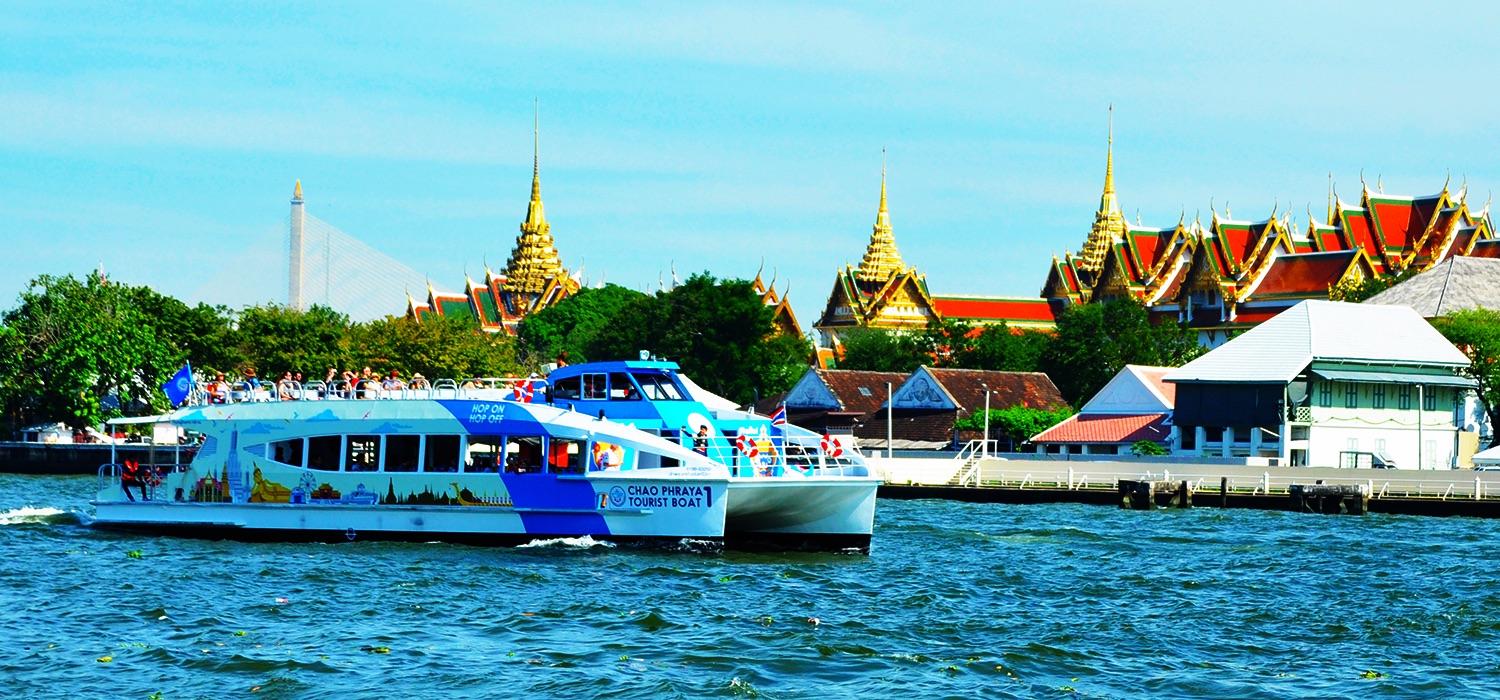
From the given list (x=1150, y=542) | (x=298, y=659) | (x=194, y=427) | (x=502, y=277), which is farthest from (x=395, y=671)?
(x=502, y=277)

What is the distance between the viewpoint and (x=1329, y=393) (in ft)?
193

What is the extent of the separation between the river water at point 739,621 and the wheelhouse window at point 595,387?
2.53 metres

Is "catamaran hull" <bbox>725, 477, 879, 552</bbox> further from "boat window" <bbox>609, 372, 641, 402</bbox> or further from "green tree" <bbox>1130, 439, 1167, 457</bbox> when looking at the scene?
"green tree" <bbox>1130, 439, 1167, 457</bbox>

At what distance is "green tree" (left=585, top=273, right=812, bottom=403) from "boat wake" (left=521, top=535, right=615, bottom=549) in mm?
58131

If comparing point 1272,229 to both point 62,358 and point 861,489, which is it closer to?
point 62,358

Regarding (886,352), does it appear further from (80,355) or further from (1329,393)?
(80,355)

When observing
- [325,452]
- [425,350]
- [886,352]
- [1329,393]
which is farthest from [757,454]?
[886,352]

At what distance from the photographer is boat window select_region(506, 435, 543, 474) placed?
30172mm

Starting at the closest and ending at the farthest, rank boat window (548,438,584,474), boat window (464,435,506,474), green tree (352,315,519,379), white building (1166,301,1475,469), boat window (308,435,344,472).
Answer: boat window (548,438,584,474) < boat window (464,435,506,474) < boat window (308,435,344,472) < white building (1166,301,1475,469) < green tree (352,315,519,379)

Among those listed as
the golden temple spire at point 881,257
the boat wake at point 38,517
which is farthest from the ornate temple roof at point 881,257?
the boat wake at point 38,517

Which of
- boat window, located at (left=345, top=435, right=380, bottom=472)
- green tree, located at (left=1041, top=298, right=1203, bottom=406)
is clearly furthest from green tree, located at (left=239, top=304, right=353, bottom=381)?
boat window, located at (left=345, top=435, right=380, bottom=472)

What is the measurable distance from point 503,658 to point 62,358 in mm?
50625

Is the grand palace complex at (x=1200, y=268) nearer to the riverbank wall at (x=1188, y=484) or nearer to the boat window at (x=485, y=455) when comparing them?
the riverbank wall at (x=1188, y=484)

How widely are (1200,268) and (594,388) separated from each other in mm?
79797
